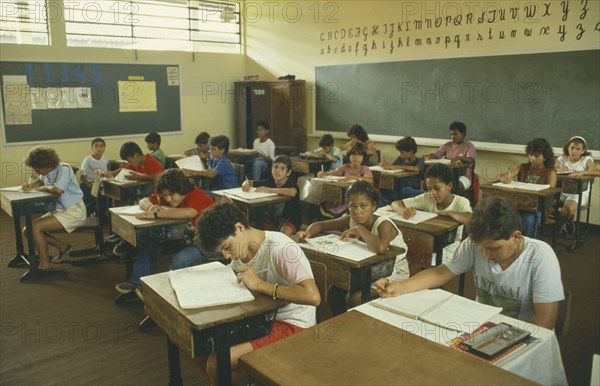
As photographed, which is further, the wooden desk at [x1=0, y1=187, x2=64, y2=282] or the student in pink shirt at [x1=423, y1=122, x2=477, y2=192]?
the student in pink shirt at [x1=423, y1=122, x2=477, y2=192]

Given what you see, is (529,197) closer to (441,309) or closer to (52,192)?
(441,309)

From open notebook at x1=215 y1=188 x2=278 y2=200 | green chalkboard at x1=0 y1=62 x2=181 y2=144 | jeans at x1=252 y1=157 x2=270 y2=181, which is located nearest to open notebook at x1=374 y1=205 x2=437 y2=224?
open notebook at x1=215 y1=188 x2=278 y2=200

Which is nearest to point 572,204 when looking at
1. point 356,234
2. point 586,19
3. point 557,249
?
point 557,249

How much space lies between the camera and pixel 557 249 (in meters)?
4.92

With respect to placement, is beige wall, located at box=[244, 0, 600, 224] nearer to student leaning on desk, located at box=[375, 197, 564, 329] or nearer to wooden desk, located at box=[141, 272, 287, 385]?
student leaning on desk, located at box=[375, 197, 564, 329]

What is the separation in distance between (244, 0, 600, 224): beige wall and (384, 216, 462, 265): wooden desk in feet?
10.9

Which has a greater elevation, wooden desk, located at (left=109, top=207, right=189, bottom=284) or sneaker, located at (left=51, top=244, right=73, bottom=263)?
wooden desk, located at (left=109, top=207, right=189, bottom=284)

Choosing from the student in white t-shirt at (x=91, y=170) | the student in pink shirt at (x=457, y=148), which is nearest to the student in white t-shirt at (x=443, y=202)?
the student in pink shirt at (x=457, y=148)

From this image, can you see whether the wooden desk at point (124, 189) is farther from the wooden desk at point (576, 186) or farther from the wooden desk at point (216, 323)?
the wooden desk at point (576, 186)

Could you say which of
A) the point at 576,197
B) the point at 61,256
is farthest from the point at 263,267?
the point at 576,197

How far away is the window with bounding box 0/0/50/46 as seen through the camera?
6.82 m

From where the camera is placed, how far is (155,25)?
8.16 metres

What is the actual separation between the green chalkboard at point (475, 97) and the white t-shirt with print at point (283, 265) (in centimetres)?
461

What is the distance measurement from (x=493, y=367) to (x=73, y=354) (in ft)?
8.12
